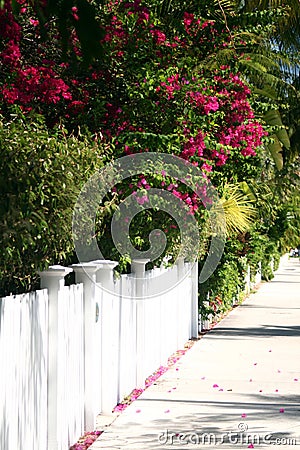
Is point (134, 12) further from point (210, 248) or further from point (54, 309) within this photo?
point (210, 248)

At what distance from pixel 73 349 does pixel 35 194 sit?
1.57 meters

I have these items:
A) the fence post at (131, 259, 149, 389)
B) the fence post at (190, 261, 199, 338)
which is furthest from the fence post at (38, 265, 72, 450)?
the fence post at (190, 261, 199, 338)

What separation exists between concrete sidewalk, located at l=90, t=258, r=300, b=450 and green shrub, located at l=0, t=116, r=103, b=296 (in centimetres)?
162

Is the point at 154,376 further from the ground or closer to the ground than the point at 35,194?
closer to the ground

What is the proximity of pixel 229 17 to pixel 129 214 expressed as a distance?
397 centimetres

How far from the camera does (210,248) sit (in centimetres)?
1803

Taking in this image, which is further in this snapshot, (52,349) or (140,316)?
(140,316)

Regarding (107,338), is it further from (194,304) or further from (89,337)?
(194,304)

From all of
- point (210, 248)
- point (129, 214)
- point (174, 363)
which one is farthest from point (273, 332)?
point (129, 214)

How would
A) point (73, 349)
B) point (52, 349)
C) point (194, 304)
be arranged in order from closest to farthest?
point (52, 349) → point (73, 349) → point (194, 304)

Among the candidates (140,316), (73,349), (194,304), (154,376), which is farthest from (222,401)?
(194,304)

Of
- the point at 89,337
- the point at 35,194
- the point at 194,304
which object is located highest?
the point at 35,194

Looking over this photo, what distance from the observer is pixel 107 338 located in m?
9.41

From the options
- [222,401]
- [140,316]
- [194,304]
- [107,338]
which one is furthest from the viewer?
[194,304]
